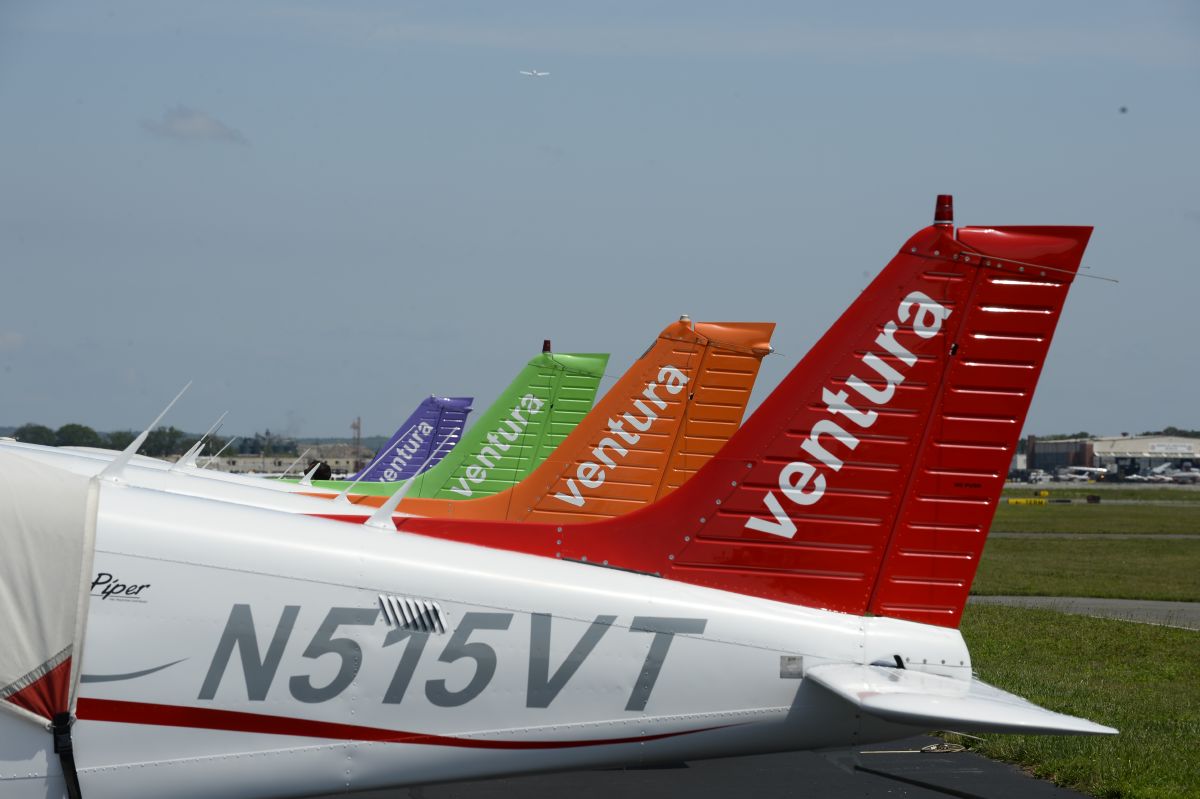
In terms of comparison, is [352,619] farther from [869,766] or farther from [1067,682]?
[1067,682]

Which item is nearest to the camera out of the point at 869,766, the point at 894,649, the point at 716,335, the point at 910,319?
the point at 894,649

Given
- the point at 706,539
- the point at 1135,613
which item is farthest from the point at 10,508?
the point at 1135,613

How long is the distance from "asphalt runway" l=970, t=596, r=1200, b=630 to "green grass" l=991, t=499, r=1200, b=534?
24.5 metres

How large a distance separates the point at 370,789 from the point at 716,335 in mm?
8535

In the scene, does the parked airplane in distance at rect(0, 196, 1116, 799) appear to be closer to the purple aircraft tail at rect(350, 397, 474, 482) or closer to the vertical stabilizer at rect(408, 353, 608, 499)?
the vertical stabilizer at rect(408, 353, 608, 499)

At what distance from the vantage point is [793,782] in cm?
873

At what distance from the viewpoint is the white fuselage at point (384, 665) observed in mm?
5621

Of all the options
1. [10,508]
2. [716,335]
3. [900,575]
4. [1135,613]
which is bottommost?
[1135,613]

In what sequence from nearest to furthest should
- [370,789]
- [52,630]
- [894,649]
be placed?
[52,630]
[370,789]
[894,649]

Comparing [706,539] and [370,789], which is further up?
[706,539]

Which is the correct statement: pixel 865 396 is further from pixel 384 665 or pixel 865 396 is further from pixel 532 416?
pixel 532 416

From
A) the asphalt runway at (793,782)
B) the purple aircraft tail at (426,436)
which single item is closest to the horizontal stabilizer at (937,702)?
the asphalt runway at (793,782)

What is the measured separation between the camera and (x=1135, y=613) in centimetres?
2080

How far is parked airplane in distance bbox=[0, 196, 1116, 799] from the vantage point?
18.4 feet
